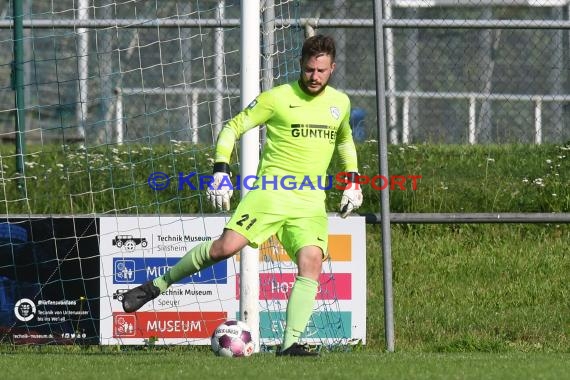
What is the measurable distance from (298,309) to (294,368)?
1.00 metres

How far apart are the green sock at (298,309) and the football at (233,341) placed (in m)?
0.23

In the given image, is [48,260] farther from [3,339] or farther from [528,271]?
[528,271]

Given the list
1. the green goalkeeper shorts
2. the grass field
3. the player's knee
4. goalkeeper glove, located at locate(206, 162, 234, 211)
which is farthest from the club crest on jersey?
the grass field

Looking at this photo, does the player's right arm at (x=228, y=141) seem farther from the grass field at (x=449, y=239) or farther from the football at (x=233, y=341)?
the grass field at (x=449, y=239)

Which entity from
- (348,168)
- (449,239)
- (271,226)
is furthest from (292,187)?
(449,239)

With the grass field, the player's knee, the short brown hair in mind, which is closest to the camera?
the short brown hair

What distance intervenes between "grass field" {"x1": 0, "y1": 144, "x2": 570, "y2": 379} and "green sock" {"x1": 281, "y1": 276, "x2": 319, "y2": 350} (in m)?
1.23

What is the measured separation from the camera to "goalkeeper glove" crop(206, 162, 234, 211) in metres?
7.60

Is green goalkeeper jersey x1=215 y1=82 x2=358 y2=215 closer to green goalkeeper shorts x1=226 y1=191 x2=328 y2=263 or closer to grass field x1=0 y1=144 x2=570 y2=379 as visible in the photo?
green goalkeeper shorts x1=226 y1=191 x2=328 y2=263

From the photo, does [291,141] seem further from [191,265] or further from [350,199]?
[191,265]

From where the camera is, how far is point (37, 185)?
1177cm

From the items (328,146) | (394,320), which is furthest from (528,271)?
(328,146)

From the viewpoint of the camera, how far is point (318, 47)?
7711 mm

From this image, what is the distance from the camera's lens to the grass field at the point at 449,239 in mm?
10016
